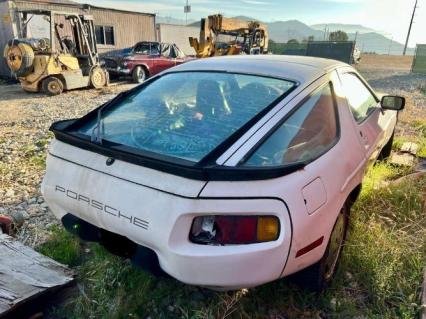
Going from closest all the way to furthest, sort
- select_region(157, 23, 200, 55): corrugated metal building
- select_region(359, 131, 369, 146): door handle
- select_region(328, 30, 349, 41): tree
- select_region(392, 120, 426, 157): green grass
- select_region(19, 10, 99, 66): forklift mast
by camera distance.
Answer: select_region(359, 131, 369, 146): door handle < select_region(392, 120, 426, 157): green grass < select_region(19, 10, 99, 66): forklift mast < select_region(157, 23, 200, 55): corrugated metal building < select_region(328, 30, 349, 41): tree

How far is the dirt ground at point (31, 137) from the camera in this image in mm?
3627

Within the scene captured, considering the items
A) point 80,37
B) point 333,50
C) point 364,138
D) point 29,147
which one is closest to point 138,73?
point 80,37

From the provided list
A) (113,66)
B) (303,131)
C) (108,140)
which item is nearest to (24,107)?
(113,66)

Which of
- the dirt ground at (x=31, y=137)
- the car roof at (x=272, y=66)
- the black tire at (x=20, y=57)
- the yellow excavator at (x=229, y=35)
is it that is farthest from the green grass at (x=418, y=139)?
the black tire at (x=20, y=57)

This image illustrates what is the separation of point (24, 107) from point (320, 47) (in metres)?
23.3

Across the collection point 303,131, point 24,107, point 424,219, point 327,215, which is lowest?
point 24,107

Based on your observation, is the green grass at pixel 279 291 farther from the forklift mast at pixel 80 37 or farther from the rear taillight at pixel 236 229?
the forklift mast at pixel 80 37

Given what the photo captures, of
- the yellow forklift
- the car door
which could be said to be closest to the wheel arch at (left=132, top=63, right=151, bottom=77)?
the yellow forklift

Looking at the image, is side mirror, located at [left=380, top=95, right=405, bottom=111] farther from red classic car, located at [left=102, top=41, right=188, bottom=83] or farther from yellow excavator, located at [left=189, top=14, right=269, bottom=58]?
red classic car, located at [left=102, top=41, right=188, bottom=83]

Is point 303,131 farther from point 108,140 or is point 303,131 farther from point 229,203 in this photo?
point 108,140

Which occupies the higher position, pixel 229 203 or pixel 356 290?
pixel 229 203

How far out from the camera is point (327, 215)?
2010 millimetres

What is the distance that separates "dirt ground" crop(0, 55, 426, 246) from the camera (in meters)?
3.63

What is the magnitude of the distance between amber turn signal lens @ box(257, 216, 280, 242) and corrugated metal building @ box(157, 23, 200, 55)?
864 inches
